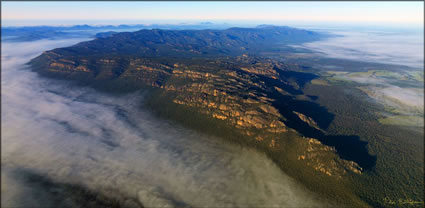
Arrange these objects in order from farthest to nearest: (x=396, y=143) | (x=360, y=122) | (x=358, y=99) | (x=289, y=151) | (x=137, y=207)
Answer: (x=358, y=99) < (x=360, y=122) < (x=396, y=143) < (x=289, y=151) < (x=137, y=207)

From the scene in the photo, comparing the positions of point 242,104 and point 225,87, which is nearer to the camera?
point 242,104

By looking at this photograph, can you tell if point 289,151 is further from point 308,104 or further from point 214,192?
point 308,104

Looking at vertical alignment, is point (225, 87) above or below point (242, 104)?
above

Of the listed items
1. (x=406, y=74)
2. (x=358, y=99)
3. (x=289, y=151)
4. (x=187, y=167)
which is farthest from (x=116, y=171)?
(x=406, y=74)

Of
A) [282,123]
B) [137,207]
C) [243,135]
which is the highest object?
[282,123]

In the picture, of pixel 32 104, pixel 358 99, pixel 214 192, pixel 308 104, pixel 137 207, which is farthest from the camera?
pixel 358 99

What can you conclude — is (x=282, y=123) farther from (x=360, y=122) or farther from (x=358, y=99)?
(x=358, y=99)

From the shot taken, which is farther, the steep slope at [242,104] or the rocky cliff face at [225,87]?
the rocky cliff face at [225,87]

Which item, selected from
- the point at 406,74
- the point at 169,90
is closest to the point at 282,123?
the point at 169,90

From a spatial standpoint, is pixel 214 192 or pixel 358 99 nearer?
pixel 214 192

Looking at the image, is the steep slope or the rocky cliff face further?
the rocky cliff face

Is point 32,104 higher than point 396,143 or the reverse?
higher
